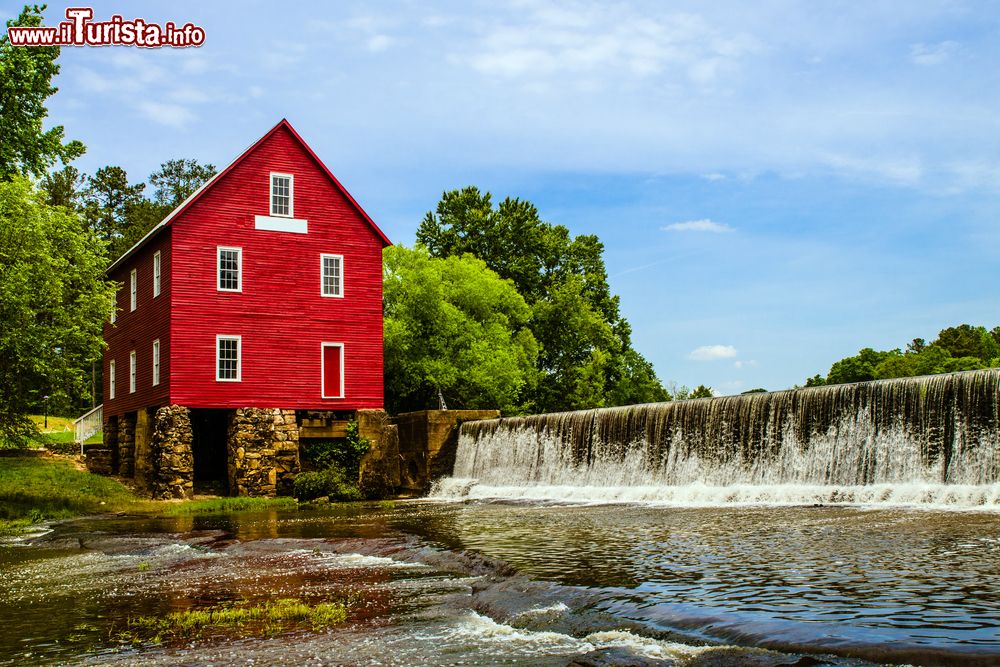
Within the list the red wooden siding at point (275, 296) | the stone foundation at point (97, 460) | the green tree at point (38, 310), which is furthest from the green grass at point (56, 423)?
the green tree at point (38, 310)

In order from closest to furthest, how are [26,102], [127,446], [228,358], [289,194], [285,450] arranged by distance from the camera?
[26,102] → [228,358] → [285,450] → [289,194] → [127,446]

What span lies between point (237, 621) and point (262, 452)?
81.1ft

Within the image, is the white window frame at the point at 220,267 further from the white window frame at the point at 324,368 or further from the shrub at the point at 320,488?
the shrub at the point at 320,488

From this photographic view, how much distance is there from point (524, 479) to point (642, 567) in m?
19.0

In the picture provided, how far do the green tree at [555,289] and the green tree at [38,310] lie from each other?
29790mm

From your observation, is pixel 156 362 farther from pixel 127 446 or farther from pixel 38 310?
pixel 38 310

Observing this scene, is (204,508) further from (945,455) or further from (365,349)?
(945,455)

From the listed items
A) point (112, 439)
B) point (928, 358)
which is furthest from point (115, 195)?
point (928, 358)

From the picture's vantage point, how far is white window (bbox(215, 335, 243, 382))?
109 feet

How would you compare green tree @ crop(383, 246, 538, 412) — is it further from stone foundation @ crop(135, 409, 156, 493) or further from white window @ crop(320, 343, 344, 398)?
stone foundation @ crop(135, 409, 156, 493)

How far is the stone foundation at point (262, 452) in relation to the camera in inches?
1275

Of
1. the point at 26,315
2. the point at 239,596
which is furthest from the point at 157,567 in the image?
the point at 26,315

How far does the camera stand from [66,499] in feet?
92.8

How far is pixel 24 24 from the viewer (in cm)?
2498
